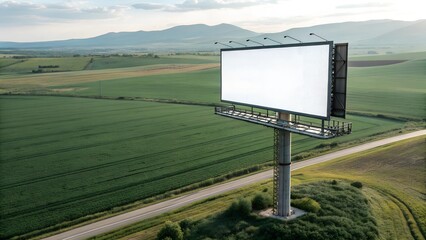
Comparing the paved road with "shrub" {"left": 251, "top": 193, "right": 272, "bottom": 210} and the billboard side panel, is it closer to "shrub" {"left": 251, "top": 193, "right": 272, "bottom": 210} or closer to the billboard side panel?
"shrub" {"left": 251, "top": 193, "right": 272, "bottom": 210}

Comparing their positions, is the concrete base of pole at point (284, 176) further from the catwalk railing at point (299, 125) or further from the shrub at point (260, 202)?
the shrub at point (260, 202)

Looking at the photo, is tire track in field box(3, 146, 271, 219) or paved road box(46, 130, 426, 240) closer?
paved road box(46, 130, 426, 240)

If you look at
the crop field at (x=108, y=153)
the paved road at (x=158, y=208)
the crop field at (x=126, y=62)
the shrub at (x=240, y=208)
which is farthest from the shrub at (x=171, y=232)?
the crop field at (x=126, y=62)

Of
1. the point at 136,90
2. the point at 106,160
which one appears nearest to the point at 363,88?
the point at 136,90

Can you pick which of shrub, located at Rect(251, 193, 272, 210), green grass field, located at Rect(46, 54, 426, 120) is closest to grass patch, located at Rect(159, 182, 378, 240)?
shrub, located at Rect(251, 193, 272, 210)

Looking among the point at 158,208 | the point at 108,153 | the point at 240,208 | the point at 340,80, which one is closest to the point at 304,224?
the point at 240,208

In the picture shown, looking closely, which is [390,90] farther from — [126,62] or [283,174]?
[126,62]
